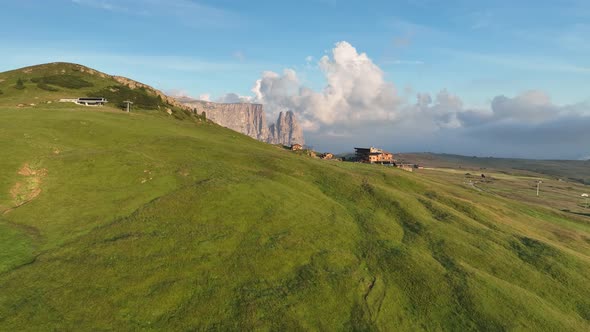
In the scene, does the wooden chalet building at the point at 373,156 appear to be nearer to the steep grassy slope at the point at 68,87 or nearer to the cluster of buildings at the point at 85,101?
the steep grassy slope at the point at 68,87

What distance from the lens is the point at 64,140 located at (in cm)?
4475

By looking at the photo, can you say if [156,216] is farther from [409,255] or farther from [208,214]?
[409,255]

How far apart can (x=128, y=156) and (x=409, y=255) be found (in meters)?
35.6

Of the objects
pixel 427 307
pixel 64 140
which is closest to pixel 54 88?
pixel 64 140

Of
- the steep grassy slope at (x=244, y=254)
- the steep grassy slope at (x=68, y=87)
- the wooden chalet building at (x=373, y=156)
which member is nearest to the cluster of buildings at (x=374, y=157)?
the wooden chalet building at (x=373, y=156)

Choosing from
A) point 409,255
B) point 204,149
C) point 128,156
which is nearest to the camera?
point 409,255

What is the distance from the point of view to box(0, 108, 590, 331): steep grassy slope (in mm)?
19078

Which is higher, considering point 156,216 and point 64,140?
point 64,140

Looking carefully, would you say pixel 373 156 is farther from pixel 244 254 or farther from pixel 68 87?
pixel 244 254

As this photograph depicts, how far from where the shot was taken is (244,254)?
2425 centimetres

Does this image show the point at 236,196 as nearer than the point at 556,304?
No

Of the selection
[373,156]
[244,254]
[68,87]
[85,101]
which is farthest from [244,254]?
[373,156]

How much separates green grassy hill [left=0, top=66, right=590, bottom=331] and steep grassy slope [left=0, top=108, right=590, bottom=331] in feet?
0.37

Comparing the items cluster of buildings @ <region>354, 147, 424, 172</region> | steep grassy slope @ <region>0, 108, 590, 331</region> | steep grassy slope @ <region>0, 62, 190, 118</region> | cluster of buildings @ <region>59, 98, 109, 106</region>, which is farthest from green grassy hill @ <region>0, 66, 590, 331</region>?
cluster of buildings @ <region>354, 147, 424, 172</region>
